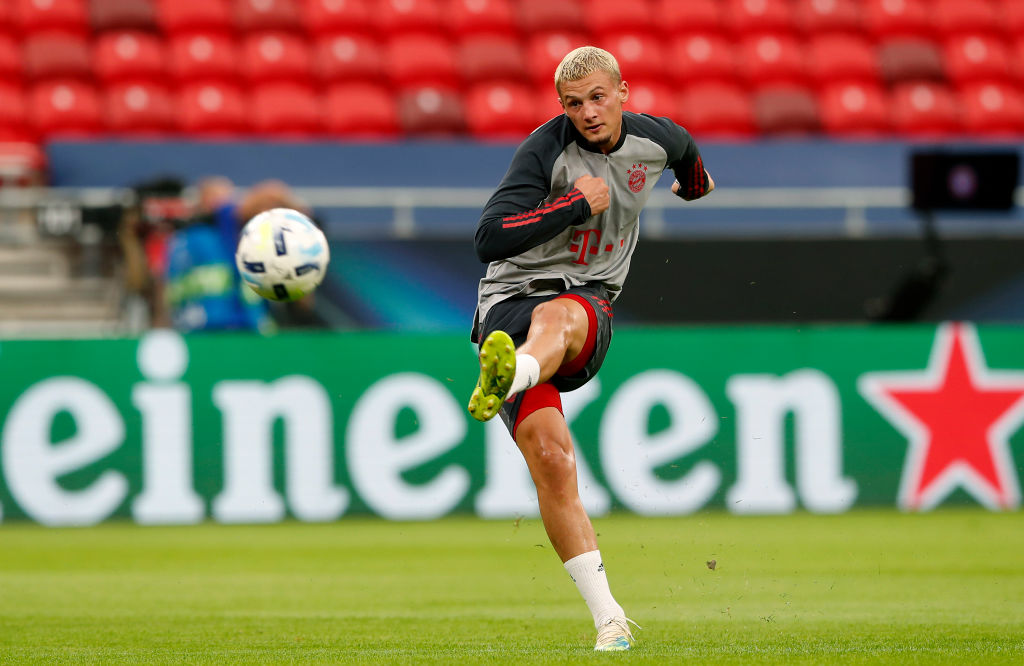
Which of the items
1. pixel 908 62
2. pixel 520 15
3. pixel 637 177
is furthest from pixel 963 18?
pixel 637 177

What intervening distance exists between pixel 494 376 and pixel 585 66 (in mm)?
1145

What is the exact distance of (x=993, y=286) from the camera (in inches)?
504

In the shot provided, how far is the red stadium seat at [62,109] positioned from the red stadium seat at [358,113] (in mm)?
2316

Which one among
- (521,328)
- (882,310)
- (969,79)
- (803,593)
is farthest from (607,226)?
(969,79)

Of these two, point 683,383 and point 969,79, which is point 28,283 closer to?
point 683,383

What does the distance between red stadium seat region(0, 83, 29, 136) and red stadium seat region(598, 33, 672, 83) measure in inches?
237

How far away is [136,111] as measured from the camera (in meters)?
15.0

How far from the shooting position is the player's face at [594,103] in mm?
5223

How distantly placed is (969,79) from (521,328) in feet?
43.1

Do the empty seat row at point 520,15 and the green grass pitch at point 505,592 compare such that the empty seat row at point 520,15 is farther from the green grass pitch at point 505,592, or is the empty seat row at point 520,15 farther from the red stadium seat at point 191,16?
the green grass pitch at point 505,592

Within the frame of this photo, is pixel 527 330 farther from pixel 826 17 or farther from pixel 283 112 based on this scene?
pixel 826 17

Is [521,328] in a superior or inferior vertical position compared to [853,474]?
superior

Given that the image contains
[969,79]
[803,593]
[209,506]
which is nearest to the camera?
[803,593]

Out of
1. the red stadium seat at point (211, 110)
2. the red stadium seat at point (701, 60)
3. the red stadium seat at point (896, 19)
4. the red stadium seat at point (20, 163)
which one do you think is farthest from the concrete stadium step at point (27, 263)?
the red stadium seat at point (896, 19)
